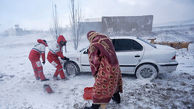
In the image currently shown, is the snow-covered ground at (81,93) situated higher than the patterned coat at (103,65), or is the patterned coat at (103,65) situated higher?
the patterned coat at (103,65)

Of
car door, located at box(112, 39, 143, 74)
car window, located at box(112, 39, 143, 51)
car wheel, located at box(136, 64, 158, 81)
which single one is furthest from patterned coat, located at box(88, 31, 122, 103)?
car wheel, located at box(136, 64, 158, 81)

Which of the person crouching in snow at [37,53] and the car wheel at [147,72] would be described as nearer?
the car wheel at [147,72]

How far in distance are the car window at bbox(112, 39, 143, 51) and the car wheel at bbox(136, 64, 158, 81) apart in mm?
644

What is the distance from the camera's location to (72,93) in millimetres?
3258

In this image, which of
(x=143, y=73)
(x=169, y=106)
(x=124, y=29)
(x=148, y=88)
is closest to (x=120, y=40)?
(x=143, y=73)

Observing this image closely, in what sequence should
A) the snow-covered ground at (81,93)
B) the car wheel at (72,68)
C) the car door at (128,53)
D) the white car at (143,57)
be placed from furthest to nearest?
the car wheel at (72,68), the car door at (128,53), the white car at (143,57), the snow-covered ground at (81,93)

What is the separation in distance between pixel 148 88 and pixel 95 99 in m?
2.06

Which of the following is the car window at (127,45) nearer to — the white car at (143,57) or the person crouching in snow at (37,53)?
the white car at (143,57)

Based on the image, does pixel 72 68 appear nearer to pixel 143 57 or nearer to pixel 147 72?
pixel 143 57

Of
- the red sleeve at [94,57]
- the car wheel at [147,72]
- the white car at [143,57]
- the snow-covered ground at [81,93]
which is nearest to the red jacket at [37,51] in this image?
the snow-covered ground at [81,93]

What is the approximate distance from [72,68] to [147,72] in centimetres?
279

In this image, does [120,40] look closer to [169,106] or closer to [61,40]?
[61,40]

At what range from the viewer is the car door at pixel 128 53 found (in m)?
3.59

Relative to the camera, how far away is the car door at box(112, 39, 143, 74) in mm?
3592
